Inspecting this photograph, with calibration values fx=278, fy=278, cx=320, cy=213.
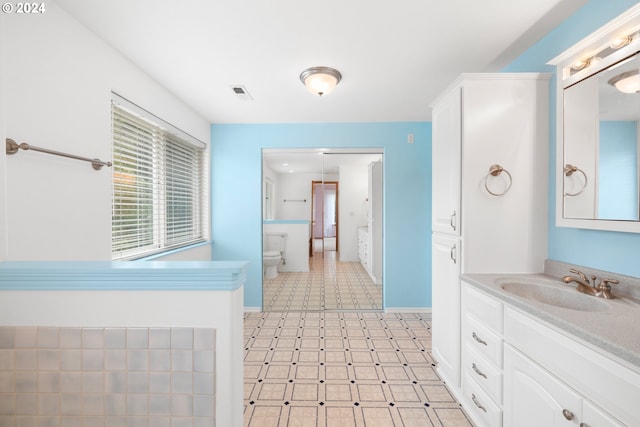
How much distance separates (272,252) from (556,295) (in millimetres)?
2937

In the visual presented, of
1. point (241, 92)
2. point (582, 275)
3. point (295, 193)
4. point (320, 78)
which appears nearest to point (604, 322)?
point (582, 275)

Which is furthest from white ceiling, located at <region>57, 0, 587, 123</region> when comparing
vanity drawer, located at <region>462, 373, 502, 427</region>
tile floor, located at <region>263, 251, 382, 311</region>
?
tile floor, located at <region>263, 251, 382, 311</region>

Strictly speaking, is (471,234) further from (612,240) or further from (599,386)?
(599,386)

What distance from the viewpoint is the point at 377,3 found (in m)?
1.48

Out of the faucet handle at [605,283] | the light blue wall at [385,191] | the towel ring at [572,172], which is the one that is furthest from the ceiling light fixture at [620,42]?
the light blue wall at [385,191]

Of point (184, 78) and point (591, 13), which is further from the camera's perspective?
point (184, 78)

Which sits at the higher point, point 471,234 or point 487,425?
point 471,234

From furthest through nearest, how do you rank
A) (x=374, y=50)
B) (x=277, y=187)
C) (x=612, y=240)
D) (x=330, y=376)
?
(x=277, y=187), (x=330, y=376), (x=374, y=50), (x=612, y=240)

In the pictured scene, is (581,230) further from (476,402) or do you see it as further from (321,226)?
(321,226)

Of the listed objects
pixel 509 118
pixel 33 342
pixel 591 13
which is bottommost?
pixel 33 342

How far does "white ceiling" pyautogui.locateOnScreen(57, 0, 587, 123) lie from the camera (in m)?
1.51

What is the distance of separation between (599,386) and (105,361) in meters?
1.62

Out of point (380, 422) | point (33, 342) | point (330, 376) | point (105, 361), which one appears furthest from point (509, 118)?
point (33, 342)

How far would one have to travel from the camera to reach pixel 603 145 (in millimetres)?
1381
